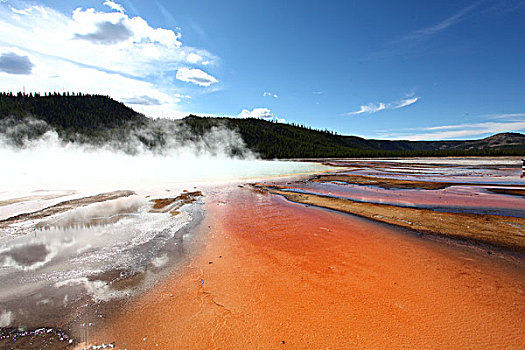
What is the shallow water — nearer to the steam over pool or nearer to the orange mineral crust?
the steam over pool

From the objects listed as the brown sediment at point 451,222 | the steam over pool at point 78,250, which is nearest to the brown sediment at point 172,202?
the steam over pool at point 78,250

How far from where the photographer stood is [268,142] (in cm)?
13600

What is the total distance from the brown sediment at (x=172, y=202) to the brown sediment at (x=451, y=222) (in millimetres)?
6818

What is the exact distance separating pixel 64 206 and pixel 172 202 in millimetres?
4534

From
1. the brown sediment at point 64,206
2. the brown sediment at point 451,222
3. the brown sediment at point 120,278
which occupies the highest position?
the brown sediment at point 451,222

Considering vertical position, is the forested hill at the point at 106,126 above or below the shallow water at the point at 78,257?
above

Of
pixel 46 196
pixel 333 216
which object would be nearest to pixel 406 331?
pixel 333 216

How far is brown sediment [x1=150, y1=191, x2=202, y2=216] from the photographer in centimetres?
1016

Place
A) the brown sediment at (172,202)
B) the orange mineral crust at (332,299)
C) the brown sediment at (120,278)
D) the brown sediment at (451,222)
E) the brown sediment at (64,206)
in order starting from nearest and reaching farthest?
1. the orange mineral crust at (332,299)
2. the brown sediment at (120,278)
3. the brown sediment at (451,222)
4. the brown sediment at (64,206)
5. the brown sediment at (172,202)

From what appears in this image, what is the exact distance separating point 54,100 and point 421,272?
541 ft

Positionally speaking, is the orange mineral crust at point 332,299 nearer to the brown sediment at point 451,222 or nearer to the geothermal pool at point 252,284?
the geothermal pool at point 252,284

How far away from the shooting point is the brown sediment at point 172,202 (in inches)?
400

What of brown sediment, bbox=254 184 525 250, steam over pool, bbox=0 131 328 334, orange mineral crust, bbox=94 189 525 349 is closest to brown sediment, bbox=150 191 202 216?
steam over pool, bbox=0 131 328 334

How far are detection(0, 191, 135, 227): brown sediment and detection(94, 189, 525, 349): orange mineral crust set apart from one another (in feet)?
23.7
